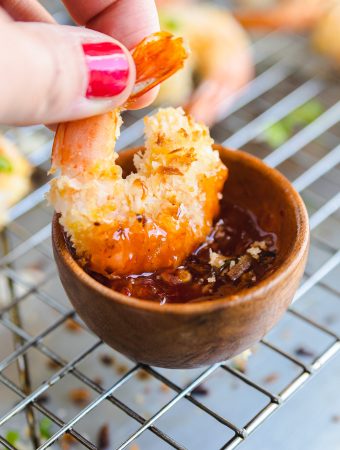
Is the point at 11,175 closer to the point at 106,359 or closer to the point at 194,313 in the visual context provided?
the point at 106,359

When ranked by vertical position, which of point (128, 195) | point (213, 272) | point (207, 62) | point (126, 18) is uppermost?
point (126, 18)

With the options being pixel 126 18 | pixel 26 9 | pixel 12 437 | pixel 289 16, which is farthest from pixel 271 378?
pixel 289 16

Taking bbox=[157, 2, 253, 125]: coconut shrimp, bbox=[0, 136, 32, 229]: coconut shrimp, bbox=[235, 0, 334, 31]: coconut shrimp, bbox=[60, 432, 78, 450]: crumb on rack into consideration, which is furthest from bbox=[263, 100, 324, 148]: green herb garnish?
bbox=[60, 432, 78, 450]: crumb on rack

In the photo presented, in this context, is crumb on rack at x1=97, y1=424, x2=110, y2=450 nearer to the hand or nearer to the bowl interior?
the bowl interior

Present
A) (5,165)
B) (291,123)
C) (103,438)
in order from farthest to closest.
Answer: (291,123) < (5,165) < (103,438)

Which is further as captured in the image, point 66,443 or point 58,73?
point 66,443

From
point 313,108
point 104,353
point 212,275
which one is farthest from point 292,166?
point 212,275
